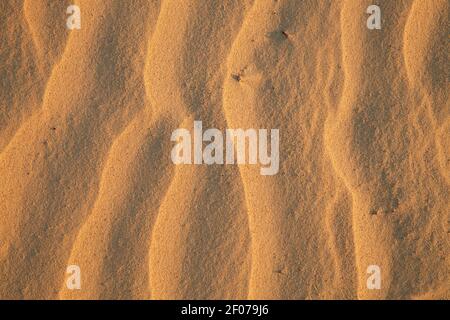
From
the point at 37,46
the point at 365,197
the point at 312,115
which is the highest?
the point at 37,46

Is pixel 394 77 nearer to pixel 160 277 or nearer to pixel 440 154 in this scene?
pixel 440 154

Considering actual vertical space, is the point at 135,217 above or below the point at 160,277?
above

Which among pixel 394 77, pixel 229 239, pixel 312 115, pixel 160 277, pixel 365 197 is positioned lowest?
pixel 160 277

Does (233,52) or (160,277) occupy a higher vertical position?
(233,52)

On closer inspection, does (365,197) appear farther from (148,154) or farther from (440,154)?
(148,154)

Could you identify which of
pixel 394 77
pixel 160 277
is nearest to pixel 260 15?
pixel 394 77

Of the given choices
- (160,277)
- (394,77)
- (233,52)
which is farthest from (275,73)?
(160,277)
